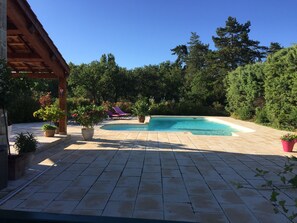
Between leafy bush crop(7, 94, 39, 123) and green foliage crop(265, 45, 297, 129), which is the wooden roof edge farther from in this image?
green foliage crop(265, 45, 297, 129)

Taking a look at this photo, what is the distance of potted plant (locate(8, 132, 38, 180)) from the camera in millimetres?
5016

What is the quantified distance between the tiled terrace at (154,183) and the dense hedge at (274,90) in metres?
5.37

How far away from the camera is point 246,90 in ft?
63.5

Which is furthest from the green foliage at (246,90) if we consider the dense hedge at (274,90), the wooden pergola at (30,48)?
the wooden pergola at (30,48)

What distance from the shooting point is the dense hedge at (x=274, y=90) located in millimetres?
12812

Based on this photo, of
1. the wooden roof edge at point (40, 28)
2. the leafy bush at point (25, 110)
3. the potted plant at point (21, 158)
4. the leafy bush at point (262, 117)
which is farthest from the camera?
the leafy bush at point (262, 117)

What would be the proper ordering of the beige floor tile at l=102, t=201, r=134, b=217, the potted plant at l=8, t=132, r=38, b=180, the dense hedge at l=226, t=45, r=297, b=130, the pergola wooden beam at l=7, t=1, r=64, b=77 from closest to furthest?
the beige floor tile at l=102, t=201, r=134, b=217 < the potted plant at l=8, t=132, r=38, b=180 < the pergola wooden beam at l=7, t=1, r=64, b=77 < the dense hedge at l=226, t=45, r=297, b=130

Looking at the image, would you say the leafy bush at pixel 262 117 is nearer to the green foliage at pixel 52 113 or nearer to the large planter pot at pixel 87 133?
the large planter pot at pixel 87 133

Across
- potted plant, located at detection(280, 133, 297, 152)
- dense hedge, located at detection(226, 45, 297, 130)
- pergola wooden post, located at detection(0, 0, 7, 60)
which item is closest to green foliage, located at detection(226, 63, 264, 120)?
dense hedge, located at detection(226, 45, 297, 130)

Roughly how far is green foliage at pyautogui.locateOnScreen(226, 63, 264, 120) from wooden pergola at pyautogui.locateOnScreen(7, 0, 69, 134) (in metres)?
12.2

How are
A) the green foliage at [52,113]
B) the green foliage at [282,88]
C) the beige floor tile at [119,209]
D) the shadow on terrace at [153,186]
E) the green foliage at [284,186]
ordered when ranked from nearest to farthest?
the green foliage at [284,186]
the beige floor tile at [119,209]
the shadow on terrace at [153,186]
the green foliage at [52,113]
the green foliage at [282,88]

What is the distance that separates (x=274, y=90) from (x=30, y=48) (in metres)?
10.9

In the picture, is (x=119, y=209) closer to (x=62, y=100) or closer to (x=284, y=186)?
(x=284, y=186)

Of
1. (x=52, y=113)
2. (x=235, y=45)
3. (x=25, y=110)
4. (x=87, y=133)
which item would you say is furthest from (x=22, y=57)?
(x=235, y=45)
